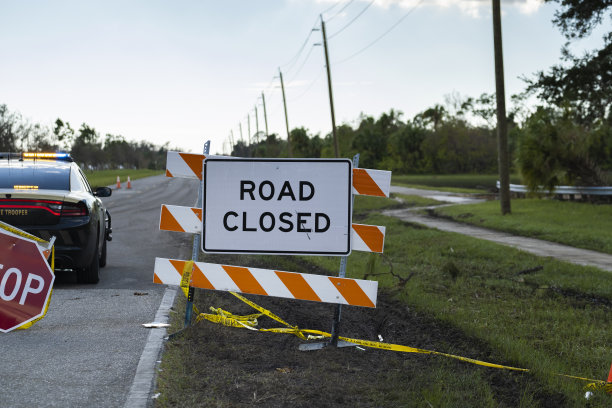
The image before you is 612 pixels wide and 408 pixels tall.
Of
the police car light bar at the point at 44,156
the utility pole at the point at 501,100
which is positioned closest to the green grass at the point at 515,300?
the police car light bar at the point at 44,156

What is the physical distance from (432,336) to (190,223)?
257 centimetres

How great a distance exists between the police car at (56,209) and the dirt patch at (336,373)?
2645mm

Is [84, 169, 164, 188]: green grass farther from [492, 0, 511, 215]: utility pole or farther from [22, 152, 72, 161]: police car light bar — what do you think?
[22, 152, 72, 161]: police car light bar

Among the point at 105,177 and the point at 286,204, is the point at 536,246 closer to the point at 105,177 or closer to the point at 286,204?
the point at 286,204

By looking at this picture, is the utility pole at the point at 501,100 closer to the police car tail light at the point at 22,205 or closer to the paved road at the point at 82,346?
the paved road at the point at 82,346

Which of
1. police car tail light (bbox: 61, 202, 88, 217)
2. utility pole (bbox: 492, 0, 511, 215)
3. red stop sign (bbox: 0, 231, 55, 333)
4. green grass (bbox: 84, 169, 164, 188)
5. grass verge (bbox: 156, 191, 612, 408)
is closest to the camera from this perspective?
grass verge (bbox: 156, 191, 612, 408)

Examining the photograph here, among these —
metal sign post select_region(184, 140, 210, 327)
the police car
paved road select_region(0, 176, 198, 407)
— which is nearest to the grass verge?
metal sign post select_region(184, 140, 210, 327)

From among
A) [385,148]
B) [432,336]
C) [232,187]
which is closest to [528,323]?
→ [432,336]

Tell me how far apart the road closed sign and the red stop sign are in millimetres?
1312

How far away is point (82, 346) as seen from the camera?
5.67 m

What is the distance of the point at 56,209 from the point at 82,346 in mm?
3052

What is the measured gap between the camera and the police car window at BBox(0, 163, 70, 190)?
855 centimetres

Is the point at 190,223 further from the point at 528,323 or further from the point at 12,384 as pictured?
the point at 528,323

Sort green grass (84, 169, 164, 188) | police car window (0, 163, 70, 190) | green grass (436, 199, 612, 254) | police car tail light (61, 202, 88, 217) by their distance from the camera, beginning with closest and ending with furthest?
police car tail light (61, 202, 88, 217) → police car window (0, 163, 70, 190) → green grass (436, 199, 612, 254) → green grass (84, 169, 164, 188)
